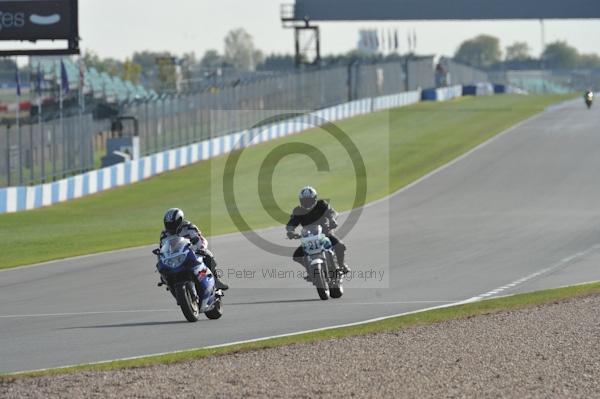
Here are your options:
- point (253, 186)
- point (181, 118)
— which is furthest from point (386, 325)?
point (181, 118)

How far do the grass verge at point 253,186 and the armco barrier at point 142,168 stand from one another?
438 millimetres

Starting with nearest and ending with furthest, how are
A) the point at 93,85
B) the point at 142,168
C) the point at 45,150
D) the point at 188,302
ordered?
the point at 188,302
the point at 45,150
the point at 142,168
the point at 93,85

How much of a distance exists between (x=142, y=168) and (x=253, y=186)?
14.6 feet

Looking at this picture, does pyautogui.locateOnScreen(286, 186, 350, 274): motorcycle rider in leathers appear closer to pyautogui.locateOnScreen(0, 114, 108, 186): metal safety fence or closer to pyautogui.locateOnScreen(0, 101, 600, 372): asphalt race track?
pyautogui.locateOnScreen(0, 101, 600, 372): asphalt race track

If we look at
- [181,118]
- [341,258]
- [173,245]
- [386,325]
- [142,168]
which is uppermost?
[181,118]

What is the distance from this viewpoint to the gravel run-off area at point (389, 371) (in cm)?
1161

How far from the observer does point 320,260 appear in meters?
18.0

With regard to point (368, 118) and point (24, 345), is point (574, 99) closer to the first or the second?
point (368, 118)

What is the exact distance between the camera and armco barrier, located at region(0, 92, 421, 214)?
37.9m

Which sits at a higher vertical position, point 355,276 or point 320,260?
point 320,260

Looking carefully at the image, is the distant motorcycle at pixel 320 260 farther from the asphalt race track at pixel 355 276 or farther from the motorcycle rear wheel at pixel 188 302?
the motorcycle rear wheel at pixel 188 302

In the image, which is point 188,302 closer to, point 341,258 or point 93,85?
point 341,258

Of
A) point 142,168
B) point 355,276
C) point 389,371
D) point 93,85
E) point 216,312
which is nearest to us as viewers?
point 389,371

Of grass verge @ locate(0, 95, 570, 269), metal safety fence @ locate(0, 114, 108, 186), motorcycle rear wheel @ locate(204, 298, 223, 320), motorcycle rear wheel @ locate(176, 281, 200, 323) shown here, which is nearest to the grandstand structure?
grass verge @ locate(0, 95, 570, 269)
